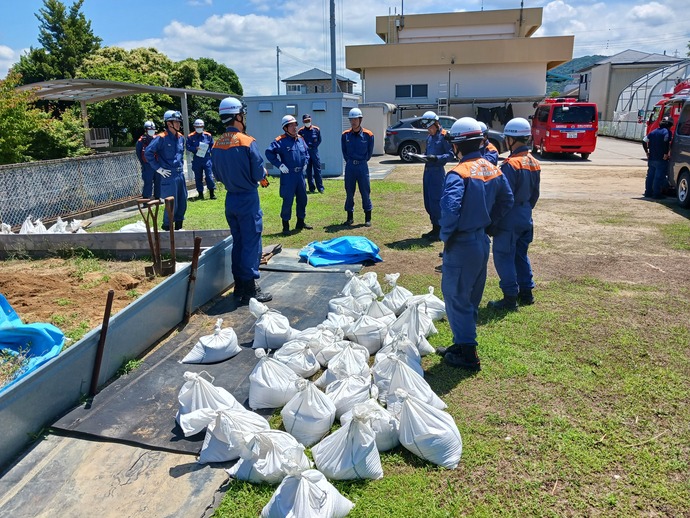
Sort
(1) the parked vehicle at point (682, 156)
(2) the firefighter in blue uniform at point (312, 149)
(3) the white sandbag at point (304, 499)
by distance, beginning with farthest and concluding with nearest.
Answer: (2) the firefighter in blue uniform at point (312, 149) → (1) the parked vehicle at point (682, 156) → (3) the white sandbag at point (304, 499)

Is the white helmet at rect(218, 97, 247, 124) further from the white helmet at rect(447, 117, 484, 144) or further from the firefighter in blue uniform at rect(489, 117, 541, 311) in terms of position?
the firefighter in blue uniform at rect(489, 117, 541, 311)

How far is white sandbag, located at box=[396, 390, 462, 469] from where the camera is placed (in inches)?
118

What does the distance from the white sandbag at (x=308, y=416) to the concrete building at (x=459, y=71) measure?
93.3 ft

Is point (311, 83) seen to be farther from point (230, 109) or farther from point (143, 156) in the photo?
point (230, 109)

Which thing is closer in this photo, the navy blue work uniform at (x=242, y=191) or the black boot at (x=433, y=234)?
the navy blue work uniform at (x=242, y=191)

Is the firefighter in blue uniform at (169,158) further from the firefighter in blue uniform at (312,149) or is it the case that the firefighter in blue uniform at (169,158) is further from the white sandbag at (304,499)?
the white sandbag at (304,499)

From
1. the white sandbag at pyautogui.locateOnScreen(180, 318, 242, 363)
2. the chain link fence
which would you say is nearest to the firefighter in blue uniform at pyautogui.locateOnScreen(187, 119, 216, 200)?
the chain link fence

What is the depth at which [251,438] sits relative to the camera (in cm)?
287

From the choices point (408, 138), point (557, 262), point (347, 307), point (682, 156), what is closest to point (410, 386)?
point (347, 307)

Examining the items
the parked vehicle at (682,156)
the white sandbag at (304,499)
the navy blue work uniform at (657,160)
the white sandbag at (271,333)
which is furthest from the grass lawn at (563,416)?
the navy blue work uniform at (657,160)

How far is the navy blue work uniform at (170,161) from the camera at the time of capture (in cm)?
845

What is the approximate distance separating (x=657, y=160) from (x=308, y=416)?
440 inches

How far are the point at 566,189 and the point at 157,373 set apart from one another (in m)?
11.4

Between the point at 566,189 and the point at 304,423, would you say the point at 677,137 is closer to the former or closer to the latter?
the point at 566,189
